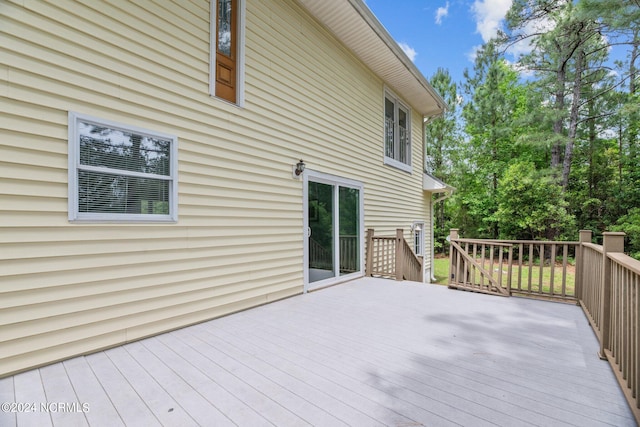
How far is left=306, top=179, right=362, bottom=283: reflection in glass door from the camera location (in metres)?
5.21

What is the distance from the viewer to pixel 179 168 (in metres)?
3.27

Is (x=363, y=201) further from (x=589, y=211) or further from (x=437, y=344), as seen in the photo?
(x=589, y=211)

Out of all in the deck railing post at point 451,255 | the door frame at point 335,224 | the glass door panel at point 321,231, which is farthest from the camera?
the glass door panel at point 321,231

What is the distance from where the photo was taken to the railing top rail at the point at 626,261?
180 cm

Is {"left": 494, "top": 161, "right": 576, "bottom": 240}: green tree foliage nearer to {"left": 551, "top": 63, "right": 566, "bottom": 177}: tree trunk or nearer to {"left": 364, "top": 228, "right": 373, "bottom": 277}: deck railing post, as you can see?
{"left": 551, "top": 63, "right": 566, "bottom": 177}: tree trunk

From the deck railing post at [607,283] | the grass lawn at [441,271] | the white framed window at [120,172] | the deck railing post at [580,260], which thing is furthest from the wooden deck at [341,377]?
the grass lawn at [441,271]

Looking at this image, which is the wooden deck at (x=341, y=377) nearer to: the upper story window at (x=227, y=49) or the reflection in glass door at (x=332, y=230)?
the reflection in glass door at (x=332, y=230)

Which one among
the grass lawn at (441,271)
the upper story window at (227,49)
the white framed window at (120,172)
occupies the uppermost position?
the upper story window at (227,49)

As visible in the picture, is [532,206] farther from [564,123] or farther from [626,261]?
[626,261]

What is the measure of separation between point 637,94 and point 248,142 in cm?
1390

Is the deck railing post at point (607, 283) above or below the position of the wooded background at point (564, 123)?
below

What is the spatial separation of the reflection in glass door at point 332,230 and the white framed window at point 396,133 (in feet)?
6.96

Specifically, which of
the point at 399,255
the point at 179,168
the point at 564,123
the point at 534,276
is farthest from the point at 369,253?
the point at 564,123

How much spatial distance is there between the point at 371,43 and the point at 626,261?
5.33m
